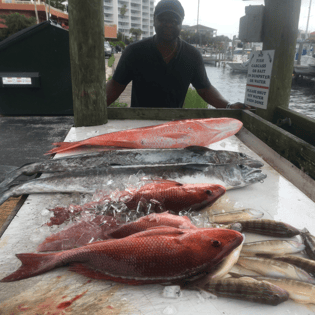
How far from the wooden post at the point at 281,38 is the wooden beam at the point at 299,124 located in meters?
0.18

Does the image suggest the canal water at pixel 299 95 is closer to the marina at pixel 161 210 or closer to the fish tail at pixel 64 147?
the marina at pixel 161 210

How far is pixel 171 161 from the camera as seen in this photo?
→ 2283mm

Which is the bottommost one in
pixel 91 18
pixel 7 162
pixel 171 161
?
pixel 7 162

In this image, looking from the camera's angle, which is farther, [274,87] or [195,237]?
[274,87]

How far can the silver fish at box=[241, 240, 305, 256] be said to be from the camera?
139 centimetres

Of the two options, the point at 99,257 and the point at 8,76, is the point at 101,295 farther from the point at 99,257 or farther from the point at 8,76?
the point at 8,76

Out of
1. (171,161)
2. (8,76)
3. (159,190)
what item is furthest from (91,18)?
(8,76)

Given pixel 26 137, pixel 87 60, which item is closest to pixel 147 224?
pixel 87 60

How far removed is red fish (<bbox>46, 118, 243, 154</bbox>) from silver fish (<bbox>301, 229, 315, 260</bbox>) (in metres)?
1.45

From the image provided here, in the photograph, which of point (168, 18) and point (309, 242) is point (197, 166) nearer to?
point (309, 242)

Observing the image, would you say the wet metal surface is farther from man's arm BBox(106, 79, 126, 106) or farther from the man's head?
the man's head

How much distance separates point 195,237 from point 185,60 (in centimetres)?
370

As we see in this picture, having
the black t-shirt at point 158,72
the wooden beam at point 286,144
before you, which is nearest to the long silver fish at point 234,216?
the wooden beam at point 286,144

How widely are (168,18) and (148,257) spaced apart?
3.73 m
